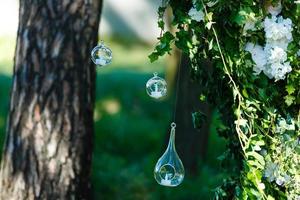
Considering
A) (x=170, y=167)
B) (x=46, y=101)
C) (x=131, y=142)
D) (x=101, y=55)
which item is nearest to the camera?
(x=170, y=167)

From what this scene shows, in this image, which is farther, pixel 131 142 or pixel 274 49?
pixel 131 142

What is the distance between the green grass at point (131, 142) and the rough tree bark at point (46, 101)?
1393 mm

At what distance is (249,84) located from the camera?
3.05 metres

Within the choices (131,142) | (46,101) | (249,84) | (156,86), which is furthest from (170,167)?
(131,142)

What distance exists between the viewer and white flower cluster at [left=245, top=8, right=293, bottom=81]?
298 cm

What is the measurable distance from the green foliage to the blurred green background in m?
0.37

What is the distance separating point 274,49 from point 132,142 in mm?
4379

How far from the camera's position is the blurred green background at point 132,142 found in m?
5.37

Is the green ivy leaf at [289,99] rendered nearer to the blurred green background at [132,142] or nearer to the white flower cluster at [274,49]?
the white flower cluster at [274,49]

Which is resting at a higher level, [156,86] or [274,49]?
[274,49]

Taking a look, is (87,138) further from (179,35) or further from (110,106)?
(110,106)

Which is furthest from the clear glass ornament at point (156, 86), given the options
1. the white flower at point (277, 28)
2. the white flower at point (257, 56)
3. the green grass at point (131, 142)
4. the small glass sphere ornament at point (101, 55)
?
the green grass at point (131, 142)

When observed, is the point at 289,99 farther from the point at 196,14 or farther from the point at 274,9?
the point at 196,14

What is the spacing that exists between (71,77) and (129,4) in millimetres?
11686
